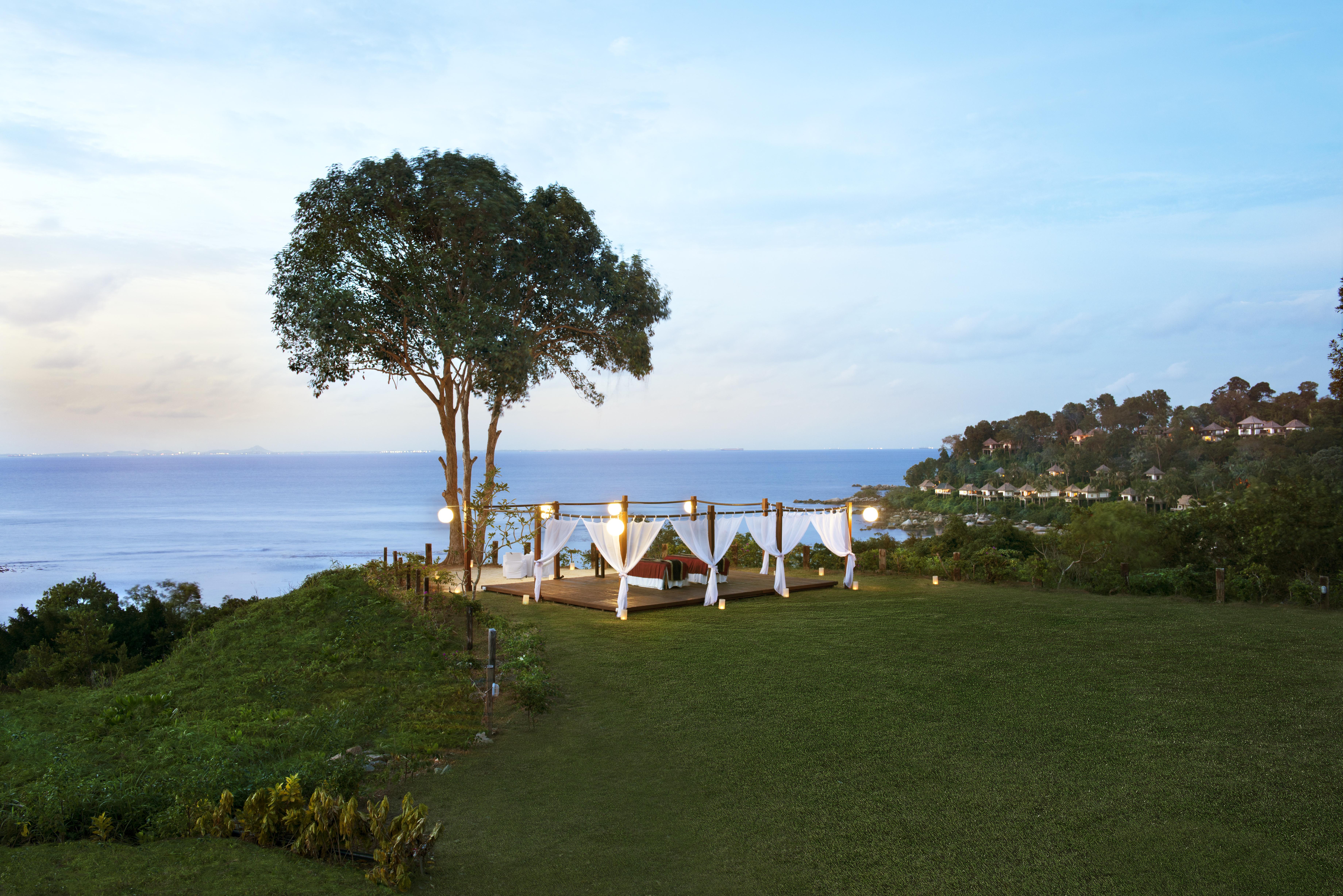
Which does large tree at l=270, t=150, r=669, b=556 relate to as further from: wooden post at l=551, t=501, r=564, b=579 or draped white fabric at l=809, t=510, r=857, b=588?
draped white fabric at l=809, t=510, r=857, b=588

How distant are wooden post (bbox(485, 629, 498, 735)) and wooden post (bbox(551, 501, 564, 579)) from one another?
4.93 m

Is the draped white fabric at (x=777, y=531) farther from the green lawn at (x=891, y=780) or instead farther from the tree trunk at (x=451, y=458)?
the tree trunk at (x=451, y=458)

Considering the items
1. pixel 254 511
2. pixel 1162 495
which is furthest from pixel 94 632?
pixel 254 511

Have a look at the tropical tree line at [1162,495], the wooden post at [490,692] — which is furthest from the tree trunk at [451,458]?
the wooden post at [490,692]

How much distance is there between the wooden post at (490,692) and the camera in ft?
18.9

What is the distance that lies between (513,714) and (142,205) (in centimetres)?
1589

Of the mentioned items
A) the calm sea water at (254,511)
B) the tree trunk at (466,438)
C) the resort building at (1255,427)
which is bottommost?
the calm sea water at (254,511)

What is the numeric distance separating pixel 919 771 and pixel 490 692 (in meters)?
3.14

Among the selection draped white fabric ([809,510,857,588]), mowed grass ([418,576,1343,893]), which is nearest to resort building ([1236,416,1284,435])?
draped white fabric ([809,510,857,588])

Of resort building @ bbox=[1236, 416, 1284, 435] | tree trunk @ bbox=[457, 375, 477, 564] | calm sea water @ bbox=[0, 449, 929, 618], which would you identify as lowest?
calm sea water @ bbox=[0, 449, 929, 618]

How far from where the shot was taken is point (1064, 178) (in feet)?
56.4

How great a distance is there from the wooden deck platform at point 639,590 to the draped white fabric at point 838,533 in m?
0.43

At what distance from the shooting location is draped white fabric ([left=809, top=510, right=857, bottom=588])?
1240cm

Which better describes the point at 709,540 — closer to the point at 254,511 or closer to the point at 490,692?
the point at 490,692
